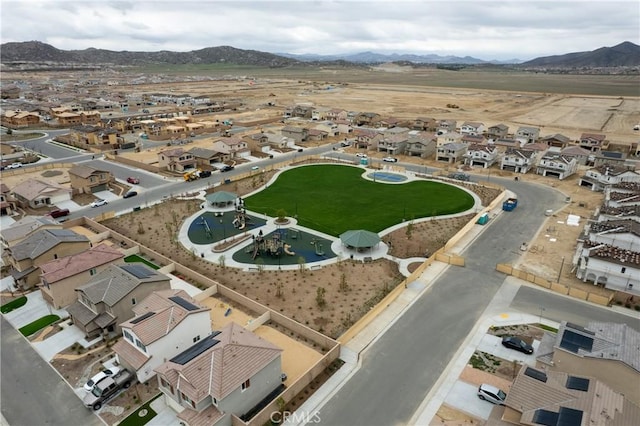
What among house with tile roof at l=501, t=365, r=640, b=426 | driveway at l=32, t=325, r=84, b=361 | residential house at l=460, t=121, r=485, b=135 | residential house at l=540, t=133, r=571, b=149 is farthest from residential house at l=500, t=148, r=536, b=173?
driveway at l=32, t=325, r=84, b=361

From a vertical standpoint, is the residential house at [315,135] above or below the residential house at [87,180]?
above

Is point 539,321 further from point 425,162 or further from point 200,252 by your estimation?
point 425,162

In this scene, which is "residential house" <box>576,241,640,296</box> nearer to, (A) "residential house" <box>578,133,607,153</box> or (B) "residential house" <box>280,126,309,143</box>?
(A) "residential house" <box>578,133,607,153</box>

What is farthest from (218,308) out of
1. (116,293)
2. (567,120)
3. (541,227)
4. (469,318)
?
(567,120)

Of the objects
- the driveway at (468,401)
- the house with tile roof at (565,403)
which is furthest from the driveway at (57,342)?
the house with tile roof at (565,403)

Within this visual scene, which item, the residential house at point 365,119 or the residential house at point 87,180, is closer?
the residential house at point 87,180

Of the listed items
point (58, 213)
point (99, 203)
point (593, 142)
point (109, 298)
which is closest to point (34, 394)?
point (109, 298)

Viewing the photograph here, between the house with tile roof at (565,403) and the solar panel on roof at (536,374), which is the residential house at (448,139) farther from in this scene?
the house with tile roof at (565,403)

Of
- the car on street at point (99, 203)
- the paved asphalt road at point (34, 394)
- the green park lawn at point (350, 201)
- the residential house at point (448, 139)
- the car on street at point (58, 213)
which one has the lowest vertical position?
the paved asphalt road at point (34, 394)
